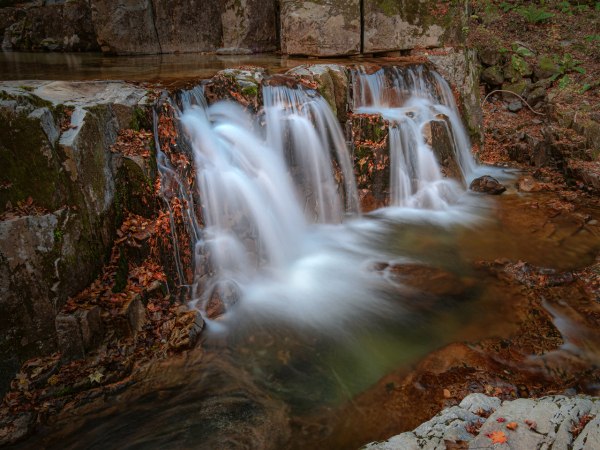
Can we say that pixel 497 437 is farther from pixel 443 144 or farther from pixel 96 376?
pixel 443 144

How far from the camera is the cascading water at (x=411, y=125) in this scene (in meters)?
8.53

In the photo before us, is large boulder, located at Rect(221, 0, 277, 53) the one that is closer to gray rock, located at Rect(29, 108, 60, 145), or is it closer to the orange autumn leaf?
gray rock, located at Rect(29, 108, 60, 145)

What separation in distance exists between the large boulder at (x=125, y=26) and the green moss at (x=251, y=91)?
645 centimetres

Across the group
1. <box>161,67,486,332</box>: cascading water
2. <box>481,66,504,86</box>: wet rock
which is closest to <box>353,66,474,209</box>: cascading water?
<box>161,67,486,332</box>: cascading water

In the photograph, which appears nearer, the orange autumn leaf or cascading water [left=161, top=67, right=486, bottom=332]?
the orange autumn leaf

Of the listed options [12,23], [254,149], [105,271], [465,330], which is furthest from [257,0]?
[465,330]

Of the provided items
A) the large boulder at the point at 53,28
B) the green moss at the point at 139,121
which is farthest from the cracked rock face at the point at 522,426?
the large boulder at the point at 53,28

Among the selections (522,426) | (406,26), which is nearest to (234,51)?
(406,26)

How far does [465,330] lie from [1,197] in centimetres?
535

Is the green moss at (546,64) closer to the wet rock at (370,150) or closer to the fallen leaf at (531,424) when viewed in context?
the wet rock at (370,150)

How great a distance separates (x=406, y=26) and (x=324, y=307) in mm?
8782

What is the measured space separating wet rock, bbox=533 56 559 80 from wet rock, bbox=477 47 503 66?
3.87ft

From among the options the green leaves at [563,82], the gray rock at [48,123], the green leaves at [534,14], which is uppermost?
the green leaves at [534,14]

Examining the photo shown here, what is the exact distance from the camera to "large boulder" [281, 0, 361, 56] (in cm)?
1013
